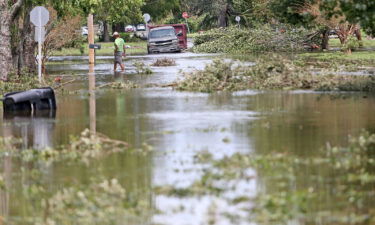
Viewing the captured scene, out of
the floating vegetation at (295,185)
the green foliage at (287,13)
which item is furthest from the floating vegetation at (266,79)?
the floating vegetation at (295,185)

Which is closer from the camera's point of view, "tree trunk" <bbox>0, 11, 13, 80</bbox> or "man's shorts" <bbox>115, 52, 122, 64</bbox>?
"tree trunk" <bbox>0, 11, 13, 80</bbox>

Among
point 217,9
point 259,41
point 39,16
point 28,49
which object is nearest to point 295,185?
point 39,16

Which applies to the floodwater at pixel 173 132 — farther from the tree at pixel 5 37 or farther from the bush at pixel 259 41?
the bush at pixel 259 41

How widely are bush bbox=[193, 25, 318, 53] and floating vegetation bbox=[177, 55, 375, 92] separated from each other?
26165 mm

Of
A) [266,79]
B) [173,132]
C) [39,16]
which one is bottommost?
[173,132]

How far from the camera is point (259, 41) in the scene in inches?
2197

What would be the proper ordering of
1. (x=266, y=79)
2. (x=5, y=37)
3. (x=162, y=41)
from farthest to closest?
1. (x=162, y=41)
2. (x=5, y=37)
3. (x=266, y=79)

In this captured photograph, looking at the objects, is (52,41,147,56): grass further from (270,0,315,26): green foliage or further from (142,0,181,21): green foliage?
(270,0,315,26): green foliage

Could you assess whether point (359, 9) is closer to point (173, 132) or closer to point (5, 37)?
point (173, 132)

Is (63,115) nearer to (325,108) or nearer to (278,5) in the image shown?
(325,108)

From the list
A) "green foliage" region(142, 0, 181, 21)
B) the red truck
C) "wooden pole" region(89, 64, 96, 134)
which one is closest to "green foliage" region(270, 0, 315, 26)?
"wooden pole" region(89, 64, 96, 134)

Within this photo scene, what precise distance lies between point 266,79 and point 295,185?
16175mm

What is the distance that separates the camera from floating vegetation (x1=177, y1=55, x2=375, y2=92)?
27.2 m

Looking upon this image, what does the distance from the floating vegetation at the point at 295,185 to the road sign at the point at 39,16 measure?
1725 cm
